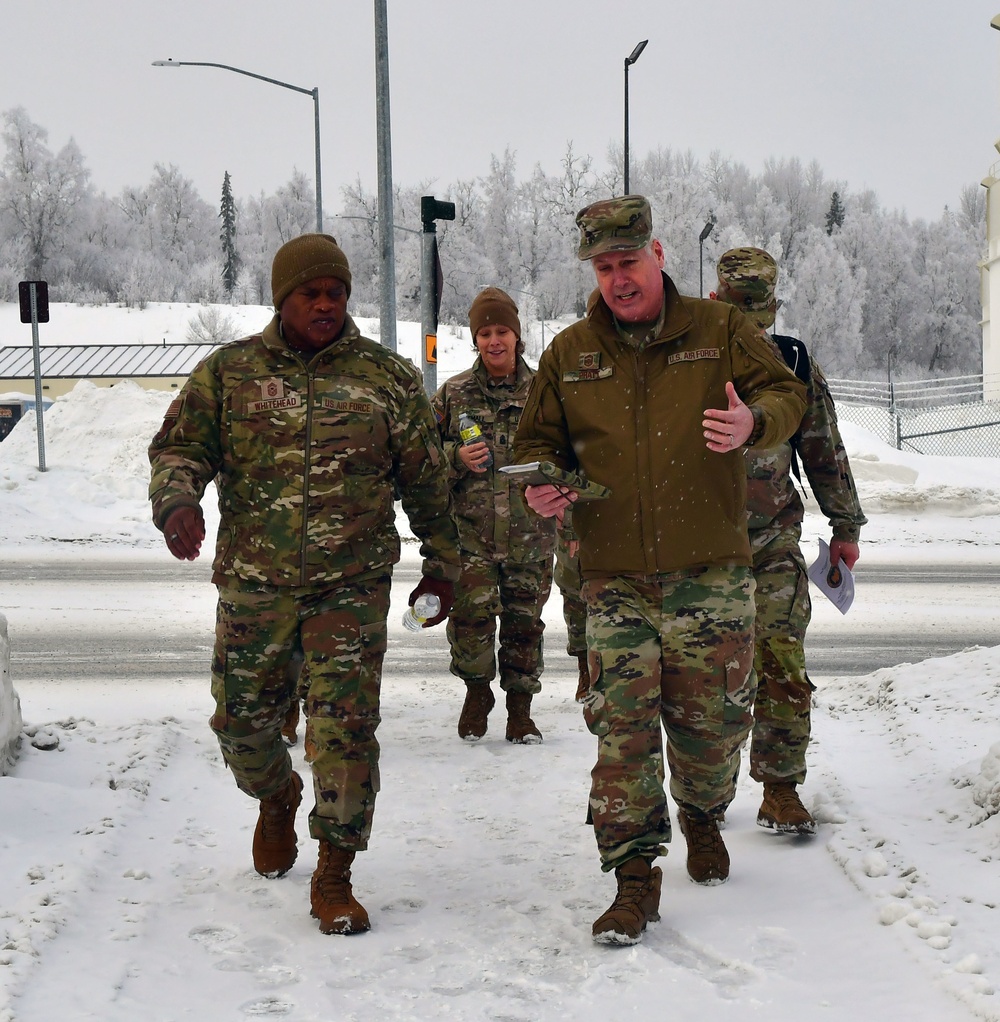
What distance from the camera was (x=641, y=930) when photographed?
11.9 ft

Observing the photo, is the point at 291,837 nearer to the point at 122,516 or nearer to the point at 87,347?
the point at 122,516

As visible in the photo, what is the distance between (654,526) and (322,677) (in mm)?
1110

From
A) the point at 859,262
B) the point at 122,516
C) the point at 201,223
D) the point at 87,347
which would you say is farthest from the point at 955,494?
the point at 201,223

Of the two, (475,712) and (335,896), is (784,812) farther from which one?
(475,712)

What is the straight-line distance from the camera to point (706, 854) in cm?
413

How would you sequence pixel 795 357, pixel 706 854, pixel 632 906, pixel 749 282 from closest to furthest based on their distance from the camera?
pixel 632 906 → pixel 706 854 → pixel 795 357 → pixel 749 282

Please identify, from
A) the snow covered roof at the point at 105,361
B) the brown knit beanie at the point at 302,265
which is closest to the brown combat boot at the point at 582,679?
the brown knit beanie at the point at 302,265

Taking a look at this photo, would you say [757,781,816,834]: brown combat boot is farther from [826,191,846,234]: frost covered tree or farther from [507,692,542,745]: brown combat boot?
[826,191,846,234]: frost covered tree

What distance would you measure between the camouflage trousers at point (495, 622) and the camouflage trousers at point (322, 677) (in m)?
2.21

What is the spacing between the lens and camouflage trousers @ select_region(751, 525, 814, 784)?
4586 millimetres

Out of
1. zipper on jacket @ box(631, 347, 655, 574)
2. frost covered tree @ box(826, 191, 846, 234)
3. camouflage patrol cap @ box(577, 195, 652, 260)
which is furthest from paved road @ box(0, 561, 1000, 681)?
frost covered tree @ box(826, 191, 846, 234)

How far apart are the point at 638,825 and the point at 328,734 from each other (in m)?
0.97

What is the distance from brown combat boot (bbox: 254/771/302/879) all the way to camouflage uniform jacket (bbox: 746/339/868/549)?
1865 millimetres

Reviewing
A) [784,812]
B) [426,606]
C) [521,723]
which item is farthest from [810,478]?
[521,723]
